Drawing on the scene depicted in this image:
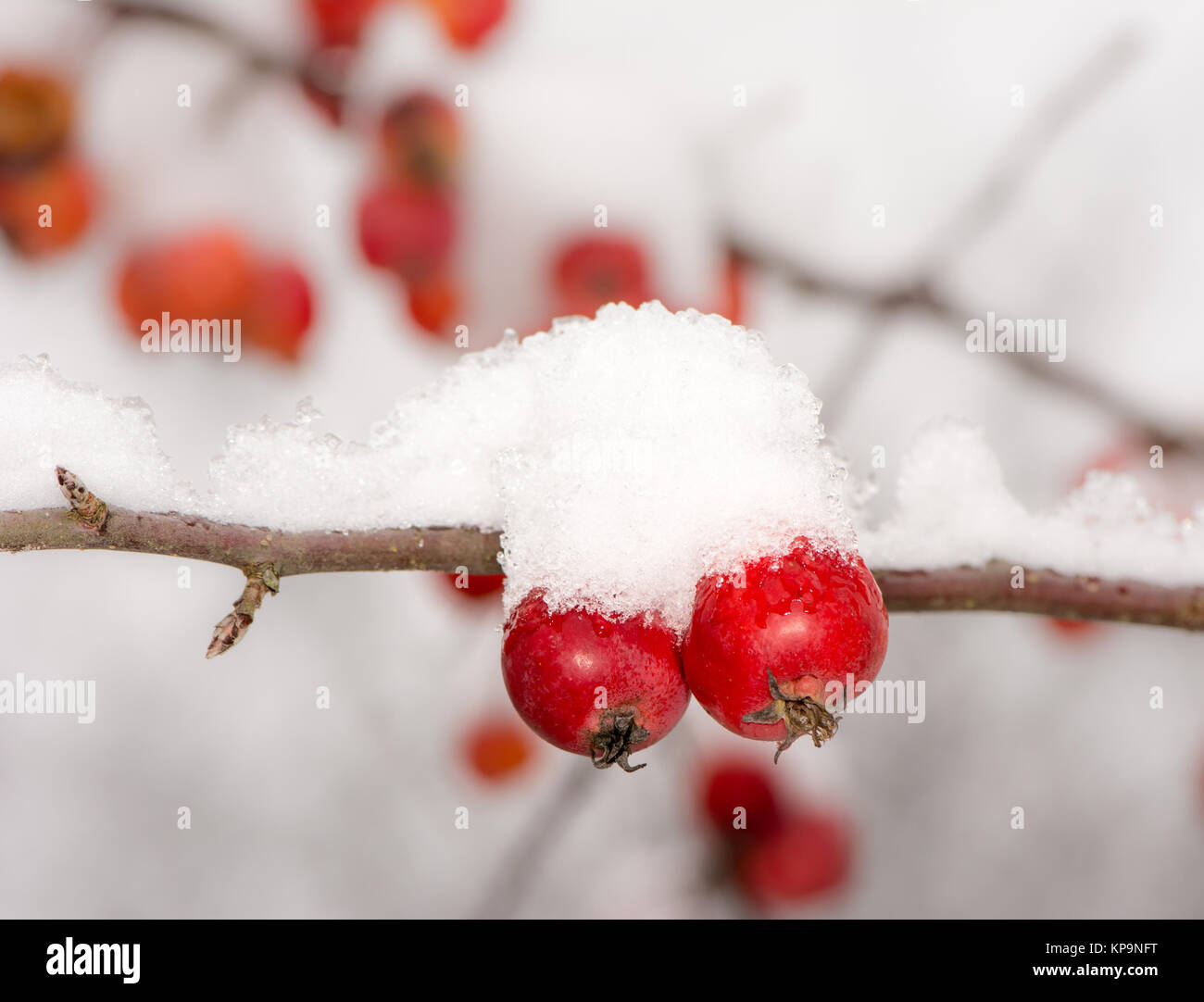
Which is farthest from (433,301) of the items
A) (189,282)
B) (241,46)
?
(241,46)

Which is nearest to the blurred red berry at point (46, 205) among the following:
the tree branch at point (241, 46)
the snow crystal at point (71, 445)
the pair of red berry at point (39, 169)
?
the pair of red berry at point (39, 169)

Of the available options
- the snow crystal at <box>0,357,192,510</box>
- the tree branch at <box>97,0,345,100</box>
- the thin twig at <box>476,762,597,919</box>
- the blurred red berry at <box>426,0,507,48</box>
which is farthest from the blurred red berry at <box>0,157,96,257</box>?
the thin twig at <box>476,762,597,919</box>

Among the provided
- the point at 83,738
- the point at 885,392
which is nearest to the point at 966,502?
the point at 885,392

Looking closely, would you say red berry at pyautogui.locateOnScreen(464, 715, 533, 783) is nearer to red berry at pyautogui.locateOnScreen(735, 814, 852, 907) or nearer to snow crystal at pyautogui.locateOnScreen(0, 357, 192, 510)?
red berry at pyautogui.locateOnScreen(735, 814, 852, 907)

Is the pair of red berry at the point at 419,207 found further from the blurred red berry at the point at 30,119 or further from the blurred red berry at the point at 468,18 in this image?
the blurred red berry at the point at 30,119

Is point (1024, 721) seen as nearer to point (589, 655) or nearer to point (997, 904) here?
point (997, 904)

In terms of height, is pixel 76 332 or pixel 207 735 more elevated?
pixel 76 332
